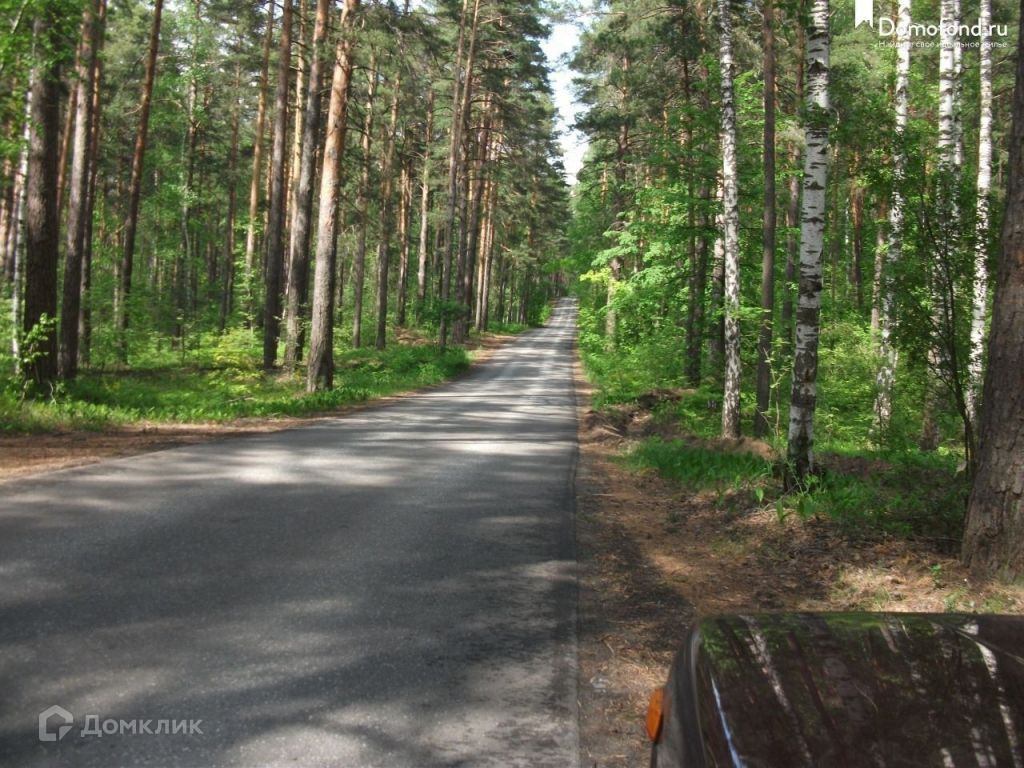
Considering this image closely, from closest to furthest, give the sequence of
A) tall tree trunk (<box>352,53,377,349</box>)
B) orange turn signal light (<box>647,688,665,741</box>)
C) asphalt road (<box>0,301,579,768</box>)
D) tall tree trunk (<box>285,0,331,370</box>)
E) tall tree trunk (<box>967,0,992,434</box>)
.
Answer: orange turn signal light (<box>647,688,665,741</box>) < asphalt road (<box>0,301,579,768</box>) < tall tree trunk (<box>967,0,992,434</box>) < tall tree trunk (<box>285,0,331,370</box>) < tall tree trunk (<box>352,53,377,349</box>)

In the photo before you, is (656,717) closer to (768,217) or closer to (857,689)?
(857,689)

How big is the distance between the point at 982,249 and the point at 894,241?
545 cm

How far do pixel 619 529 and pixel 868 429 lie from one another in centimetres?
1069

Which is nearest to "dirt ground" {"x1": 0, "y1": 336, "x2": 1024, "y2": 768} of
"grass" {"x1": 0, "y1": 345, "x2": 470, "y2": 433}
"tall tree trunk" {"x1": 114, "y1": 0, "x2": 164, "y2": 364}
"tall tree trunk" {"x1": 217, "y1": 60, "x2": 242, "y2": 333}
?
"grass" {"x1": 0, "y1": 345, "x2": 470, "y2": 433}

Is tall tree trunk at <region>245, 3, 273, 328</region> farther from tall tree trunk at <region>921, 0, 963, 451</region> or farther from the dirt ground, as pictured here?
tall tree trunk at <region>921, 0, 963, 451</region>

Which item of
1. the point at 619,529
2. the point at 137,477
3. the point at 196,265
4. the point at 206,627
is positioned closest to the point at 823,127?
the point at 619,529

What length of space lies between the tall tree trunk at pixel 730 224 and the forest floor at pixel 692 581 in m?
4.77

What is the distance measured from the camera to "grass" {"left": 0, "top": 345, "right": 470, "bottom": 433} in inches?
512

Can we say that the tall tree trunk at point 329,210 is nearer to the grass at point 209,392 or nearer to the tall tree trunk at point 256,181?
the grass at point 209,392

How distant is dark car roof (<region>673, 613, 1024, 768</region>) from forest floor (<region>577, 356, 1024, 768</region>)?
1.61m

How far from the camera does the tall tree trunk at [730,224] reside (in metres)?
13.9

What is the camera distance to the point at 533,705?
165 inches

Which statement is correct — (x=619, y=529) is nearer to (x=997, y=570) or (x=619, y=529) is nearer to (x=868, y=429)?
(x=997, y=570)

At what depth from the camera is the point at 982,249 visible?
7594mm
